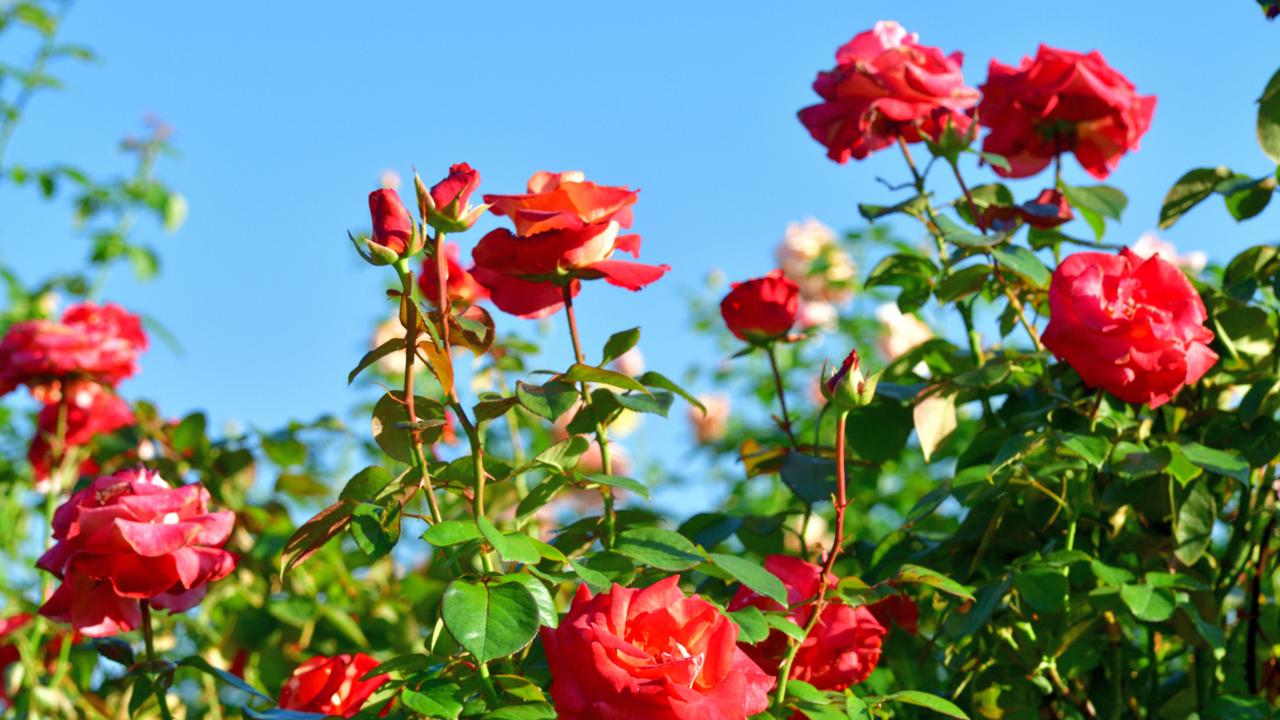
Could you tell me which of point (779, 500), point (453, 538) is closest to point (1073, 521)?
point (453, 538)

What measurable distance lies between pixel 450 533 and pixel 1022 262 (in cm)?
73

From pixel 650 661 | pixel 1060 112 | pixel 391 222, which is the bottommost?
pixel 650 661

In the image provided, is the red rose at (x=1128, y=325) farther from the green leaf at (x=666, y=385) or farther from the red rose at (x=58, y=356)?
the red rose at (x=58, y=356)

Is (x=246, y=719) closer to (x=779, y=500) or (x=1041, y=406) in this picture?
(x=1041, y=406)

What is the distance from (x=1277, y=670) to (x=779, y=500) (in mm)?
1918

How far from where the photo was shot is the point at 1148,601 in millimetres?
1183

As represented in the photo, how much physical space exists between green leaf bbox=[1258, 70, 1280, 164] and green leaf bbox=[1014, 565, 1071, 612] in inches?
22.4

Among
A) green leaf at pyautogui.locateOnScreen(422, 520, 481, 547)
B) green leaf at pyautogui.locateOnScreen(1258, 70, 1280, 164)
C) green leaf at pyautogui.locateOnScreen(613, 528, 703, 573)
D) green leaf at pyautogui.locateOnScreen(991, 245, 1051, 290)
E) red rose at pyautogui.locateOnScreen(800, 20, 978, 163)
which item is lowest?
green leaf at pyautogui.locateOnScreen(613, 528, 703, 573)

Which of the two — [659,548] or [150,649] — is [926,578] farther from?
[150,649]

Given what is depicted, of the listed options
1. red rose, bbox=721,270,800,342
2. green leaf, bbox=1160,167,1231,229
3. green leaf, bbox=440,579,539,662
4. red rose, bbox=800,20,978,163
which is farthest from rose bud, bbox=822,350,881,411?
green leaf, bbox=1160,167,1231,229

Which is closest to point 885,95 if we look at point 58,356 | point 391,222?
point 391,222

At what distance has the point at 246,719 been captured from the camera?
3.50 ft

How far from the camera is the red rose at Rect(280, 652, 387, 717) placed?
1.20 m

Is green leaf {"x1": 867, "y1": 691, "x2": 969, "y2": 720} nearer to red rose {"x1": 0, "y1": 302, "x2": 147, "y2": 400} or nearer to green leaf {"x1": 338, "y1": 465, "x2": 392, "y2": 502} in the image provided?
green leaf {"x1": 338, "y1": 465, "x2": 392, "y2": 502}
